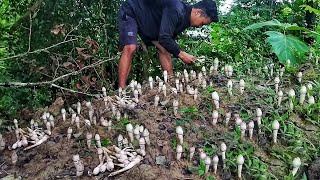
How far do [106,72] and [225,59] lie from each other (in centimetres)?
195

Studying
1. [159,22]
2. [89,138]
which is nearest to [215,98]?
[89,138]

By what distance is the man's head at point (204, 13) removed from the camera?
6247 millimetres

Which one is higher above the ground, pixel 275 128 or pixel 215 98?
pixel 215 98

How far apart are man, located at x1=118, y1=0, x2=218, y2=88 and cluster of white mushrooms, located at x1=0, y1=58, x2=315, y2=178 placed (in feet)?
1.98

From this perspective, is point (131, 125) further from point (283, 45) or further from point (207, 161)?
point (283, 45)

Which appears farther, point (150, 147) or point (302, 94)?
point (302, 94)

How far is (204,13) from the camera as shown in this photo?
20.8ft

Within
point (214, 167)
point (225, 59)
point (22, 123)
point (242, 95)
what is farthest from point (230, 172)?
point (225, 59)

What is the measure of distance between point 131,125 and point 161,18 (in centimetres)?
264

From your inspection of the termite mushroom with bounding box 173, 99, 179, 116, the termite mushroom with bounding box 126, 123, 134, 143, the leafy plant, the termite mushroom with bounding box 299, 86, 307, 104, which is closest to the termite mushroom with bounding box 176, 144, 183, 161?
the termite mushroom with bounding box 126, 123, 134, 143

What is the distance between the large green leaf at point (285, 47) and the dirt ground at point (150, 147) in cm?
79

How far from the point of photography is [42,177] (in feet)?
13.0

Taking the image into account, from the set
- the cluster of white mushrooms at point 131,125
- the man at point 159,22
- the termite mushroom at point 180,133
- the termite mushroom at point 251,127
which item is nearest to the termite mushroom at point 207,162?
the cluster of white mushrooms at point 131,125

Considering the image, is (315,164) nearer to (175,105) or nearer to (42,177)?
(175,105)
